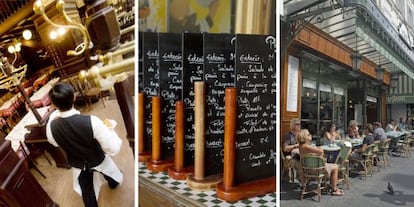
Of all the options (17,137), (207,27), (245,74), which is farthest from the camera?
(207,27)

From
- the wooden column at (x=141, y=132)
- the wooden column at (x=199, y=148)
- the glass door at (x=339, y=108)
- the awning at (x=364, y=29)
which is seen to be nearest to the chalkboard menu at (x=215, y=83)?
the wooden column at (x=199, y=148)

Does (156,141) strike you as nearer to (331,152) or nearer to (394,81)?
(331,152)

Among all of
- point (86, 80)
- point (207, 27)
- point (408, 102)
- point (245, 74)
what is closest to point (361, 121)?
point (408, 102)

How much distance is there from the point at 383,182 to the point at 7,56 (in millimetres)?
2536

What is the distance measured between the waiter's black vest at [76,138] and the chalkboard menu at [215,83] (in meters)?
1.03

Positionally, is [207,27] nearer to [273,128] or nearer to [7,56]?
[273,128]

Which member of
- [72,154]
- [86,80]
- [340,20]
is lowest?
[72,154]

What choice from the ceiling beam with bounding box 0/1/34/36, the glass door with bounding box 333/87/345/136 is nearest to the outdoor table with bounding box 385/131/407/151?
the glass door with bounding box 333/87/345/136

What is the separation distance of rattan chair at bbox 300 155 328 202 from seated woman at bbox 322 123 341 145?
0.13 metres

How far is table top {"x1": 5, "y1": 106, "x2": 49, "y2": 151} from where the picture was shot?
7.18ft

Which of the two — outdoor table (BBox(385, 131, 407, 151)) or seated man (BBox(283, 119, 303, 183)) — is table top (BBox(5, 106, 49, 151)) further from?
outdoor table (BBox(385, 131, 407, 151))

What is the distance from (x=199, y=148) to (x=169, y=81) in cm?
63

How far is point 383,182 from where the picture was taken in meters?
2.61

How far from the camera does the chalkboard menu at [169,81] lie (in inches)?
123
